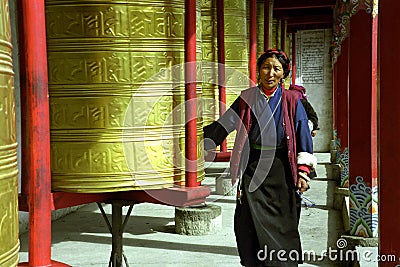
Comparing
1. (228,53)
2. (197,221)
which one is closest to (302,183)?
(197,221)

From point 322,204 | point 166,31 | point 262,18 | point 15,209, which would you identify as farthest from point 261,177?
point 262,18

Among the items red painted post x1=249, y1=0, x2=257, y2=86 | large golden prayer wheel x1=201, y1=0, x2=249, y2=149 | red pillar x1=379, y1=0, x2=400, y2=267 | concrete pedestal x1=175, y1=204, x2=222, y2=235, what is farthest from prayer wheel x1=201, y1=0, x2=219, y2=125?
red pillar x1=379, y1=0, x2=400, y2=267

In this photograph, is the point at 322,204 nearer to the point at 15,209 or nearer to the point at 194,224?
the point at 194,224

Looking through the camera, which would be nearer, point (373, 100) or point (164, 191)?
point (164, 191)

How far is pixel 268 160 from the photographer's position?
3.57 metres

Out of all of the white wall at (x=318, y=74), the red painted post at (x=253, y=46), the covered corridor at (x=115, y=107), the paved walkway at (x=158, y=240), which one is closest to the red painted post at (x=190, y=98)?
the covered corridor at (x=115, y=107)

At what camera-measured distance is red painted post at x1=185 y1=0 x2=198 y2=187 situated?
10.2 ft

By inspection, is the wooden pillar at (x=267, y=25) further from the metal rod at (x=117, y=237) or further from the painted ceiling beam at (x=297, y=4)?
the metal rod at (x=117, y=237)

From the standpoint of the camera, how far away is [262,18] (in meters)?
8.48

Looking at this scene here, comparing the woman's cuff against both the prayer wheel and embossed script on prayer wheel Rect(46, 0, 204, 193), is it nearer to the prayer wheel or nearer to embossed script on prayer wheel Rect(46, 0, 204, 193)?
embossed script on prayer wheel Rect(46, 0, 204, 193)

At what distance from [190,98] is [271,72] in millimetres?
605

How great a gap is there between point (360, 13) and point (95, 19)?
250cm

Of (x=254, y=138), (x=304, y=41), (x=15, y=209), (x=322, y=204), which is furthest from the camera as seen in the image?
(x=304, y=41)

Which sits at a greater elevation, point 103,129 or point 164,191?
point 103,129
